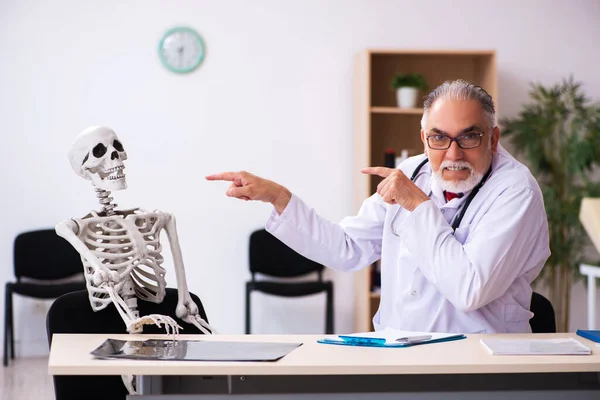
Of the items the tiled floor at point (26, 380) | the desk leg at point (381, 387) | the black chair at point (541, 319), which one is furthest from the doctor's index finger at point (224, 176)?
the tiled floor at point (26, 380)

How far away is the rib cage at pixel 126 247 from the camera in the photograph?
2.15 metres

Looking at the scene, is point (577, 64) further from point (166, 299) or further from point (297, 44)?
point (166, 299)

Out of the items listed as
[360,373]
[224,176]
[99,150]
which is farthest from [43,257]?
[360,373]

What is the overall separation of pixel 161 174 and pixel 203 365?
351 centimetres

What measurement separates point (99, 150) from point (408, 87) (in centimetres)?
291

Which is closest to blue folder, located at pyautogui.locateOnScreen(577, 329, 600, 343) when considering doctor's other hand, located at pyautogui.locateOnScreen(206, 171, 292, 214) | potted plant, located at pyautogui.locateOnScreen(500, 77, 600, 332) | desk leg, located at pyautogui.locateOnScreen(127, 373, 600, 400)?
desk leg, located at pyautogui.locateOnScreen(127, 373, 600, 400)

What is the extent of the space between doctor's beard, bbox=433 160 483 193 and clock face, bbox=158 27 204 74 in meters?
2.98

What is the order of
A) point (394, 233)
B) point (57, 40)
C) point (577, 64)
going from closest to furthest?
point (394, 233) < point (57, 40) < point (577, 64)

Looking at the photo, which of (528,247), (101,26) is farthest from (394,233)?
(101,26)

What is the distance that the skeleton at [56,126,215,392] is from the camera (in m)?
2.08

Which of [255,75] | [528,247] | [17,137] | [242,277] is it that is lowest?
[242,277]

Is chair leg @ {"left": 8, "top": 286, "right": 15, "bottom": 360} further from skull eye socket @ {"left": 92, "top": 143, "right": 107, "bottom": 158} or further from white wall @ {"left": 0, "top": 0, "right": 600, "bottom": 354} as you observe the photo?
skull eye socket @ {"left": 92, "top": 143, "right": 107, "bottom": 158}

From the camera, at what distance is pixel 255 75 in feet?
16.6

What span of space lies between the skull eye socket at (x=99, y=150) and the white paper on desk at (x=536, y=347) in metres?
1.19
